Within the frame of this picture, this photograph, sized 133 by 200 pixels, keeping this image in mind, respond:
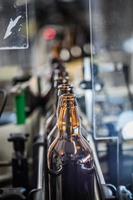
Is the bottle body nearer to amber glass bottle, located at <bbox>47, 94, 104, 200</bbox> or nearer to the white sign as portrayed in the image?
amber glass bottle, located at <bbox>47, 94, 104, 200</bbox>

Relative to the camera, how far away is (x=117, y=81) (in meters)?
1.48

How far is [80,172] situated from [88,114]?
0.63m

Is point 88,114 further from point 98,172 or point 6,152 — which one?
point 98,172

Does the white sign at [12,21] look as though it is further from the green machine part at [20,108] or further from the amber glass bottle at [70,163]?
the green machine part at [20,108]

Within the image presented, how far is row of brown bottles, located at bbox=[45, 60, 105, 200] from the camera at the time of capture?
62 centimetres

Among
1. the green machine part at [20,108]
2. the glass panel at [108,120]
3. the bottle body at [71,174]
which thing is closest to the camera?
the bottle body at [71,174]

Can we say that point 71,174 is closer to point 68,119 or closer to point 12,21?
point 68,119

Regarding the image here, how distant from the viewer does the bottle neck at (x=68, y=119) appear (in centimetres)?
64

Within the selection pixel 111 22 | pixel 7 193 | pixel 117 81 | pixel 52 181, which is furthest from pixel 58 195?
pixel 117 81

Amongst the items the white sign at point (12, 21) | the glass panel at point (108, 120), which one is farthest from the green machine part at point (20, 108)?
the white sign at point (12, 21)

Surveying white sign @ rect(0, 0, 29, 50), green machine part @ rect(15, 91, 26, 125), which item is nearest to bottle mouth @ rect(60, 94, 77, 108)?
white sign @ rect(0, 0, 29, 50)

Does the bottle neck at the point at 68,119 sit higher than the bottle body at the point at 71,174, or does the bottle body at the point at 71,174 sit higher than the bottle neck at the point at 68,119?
the bottle neck at the point at 68,119

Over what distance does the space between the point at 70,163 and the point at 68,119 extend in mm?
72

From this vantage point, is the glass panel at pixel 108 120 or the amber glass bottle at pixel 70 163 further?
the glass panel at pixel 108 120
